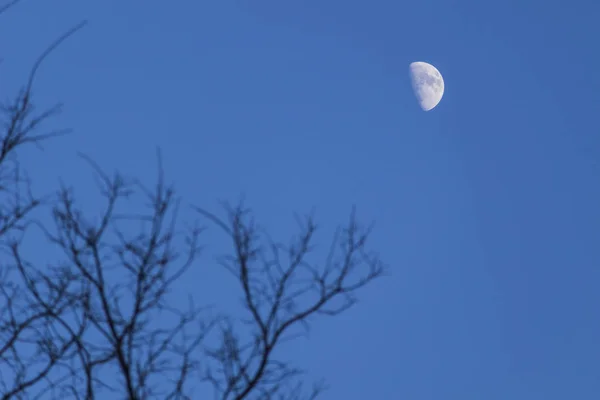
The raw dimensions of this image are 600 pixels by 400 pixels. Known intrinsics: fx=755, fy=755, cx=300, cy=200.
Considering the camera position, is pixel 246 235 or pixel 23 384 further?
pixel 246 235

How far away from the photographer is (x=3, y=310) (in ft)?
15.2

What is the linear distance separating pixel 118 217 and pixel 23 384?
1.09 metres

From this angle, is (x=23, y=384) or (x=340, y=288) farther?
(x=340, y=288)

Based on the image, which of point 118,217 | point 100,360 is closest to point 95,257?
point 118,217

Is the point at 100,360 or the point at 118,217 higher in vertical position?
the point at 118,217

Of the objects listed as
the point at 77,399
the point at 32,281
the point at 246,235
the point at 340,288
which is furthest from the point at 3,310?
the point at 340,288

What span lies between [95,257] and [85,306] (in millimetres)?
295

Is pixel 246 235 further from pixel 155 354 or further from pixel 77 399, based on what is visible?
pixel 77 399

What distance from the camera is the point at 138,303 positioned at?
457 centimetres

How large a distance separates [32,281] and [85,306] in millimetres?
335

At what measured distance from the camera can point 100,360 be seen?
446cm

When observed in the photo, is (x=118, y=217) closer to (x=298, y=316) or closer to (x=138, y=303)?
(x=138, y=303)

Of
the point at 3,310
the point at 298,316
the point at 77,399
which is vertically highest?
the point at 3,310

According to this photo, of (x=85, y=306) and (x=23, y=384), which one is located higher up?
(x=85, y=306)
